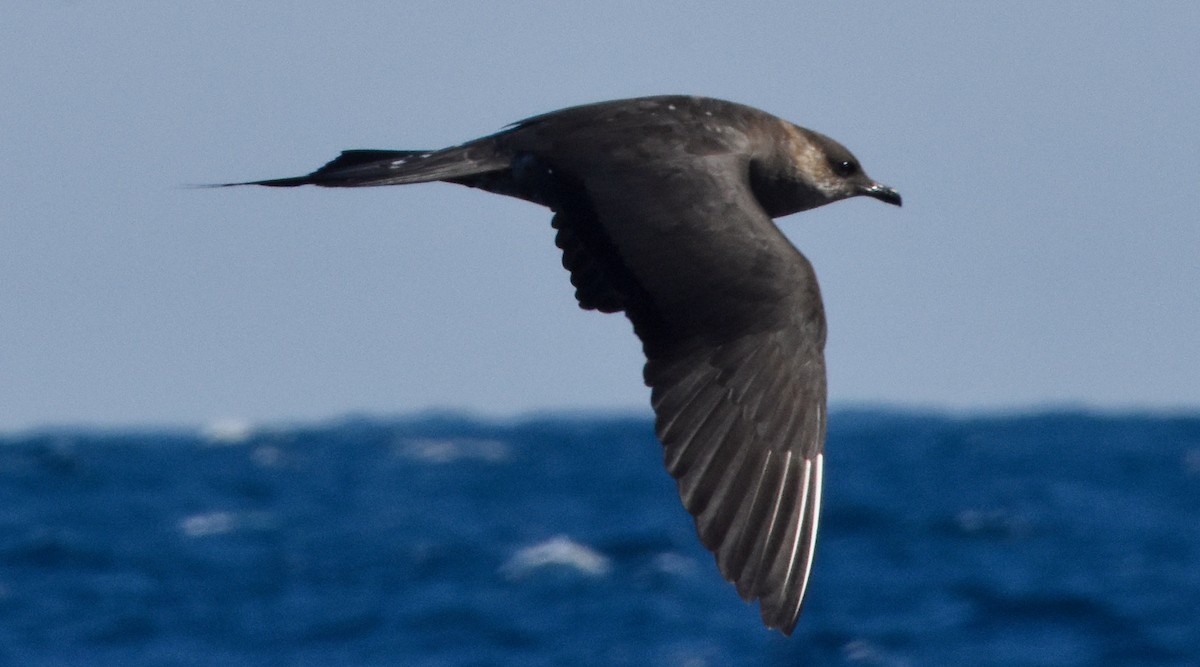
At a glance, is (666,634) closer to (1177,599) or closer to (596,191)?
(1177,599)

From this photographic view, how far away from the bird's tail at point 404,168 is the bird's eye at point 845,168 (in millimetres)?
1365

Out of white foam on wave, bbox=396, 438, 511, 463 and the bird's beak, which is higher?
white foam on wave, bbox=396, 438, 511, 463

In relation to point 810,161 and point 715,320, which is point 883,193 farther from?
point 715,320

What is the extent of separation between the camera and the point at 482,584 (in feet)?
60.7

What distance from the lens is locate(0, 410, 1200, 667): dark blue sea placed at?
15578mm

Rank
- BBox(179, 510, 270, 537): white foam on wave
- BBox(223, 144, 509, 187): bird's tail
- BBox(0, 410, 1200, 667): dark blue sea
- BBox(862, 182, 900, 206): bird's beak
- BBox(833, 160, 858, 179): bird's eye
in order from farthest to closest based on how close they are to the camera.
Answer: BBox(179, 510, 270, 537): white foam on wave
BBox(0, 410, 1200, 667): dark blue sea
BBox(862, 182, 900, 206): bird's beak
BBox(833, 160, 858, 179): bird's eye
BBox(223, 144, 509, 187): bird's tail

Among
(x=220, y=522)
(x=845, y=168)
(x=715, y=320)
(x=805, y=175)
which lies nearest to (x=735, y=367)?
(x=715, y=320)

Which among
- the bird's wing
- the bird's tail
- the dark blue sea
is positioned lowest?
the bird's wing

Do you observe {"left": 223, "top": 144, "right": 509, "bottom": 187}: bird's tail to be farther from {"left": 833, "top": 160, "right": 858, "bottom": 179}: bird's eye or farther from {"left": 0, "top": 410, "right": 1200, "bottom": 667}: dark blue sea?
{"left": 0, "top": 410, "right": 1200, "bottom": 667}: dark blue sea

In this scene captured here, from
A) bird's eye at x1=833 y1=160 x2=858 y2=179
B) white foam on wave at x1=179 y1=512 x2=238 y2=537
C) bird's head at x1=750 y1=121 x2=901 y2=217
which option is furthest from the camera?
white foam on wave at x1=179 y1=512 x2=238 y2=537

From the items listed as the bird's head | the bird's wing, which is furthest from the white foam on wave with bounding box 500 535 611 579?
the bird's wing

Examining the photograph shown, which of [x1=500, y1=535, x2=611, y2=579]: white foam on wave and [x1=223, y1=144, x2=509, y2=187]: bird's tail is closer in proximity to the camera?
[x1=223, y1=144, x2=509, y2=187]: bird's tail

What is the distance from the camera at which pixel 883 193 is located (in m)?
7.99

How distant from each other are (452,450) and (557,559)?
1642cm
